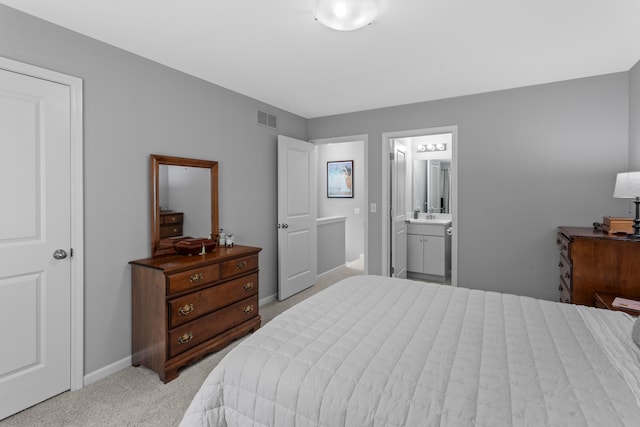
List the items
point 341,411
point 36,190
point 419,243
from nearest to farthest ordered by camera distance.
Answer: point 341,411, point 36,190, point 419,243

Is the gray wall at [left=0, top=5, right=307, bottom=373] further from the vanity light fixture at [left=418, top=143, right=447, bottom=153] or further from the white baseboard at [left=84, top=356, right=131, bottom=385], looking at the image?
the vanity light fixture at [left=418, top=143, right=447, bottom=153]

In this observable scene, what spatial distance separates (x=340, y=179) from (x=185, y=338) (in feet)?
14.7

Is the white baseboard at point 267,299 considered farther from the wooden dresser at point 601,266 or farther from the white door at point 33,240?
the wooden dresser at point 601,266

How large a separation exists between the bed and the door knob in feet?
5.29

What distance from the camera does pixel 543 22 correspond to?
2.15m

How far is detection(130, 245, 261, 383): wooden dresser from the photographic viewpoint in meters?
2.36

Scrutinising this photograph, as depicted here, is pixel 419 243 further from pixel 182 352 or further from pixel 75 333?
pixel 75 333

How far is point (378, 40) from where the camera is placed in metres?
2.39

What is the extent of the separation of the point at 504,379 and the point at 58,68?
3.08 metres

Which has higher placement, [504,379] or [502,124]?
[502,124]

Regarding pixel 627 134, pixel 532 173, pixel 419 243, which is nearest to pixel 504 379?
pixel 532 173

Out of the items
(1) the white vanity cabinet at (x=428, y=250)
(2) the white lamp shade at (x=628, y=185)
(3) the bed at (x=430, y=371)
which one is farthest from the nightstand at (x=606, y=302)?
(1) the white vanity cabinet at (x=428, y=250)

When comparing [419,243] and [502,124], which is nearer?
[502,124]

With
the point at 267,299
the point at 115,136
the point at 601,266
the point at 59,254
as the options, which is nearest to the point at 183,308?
the point at 59,254
